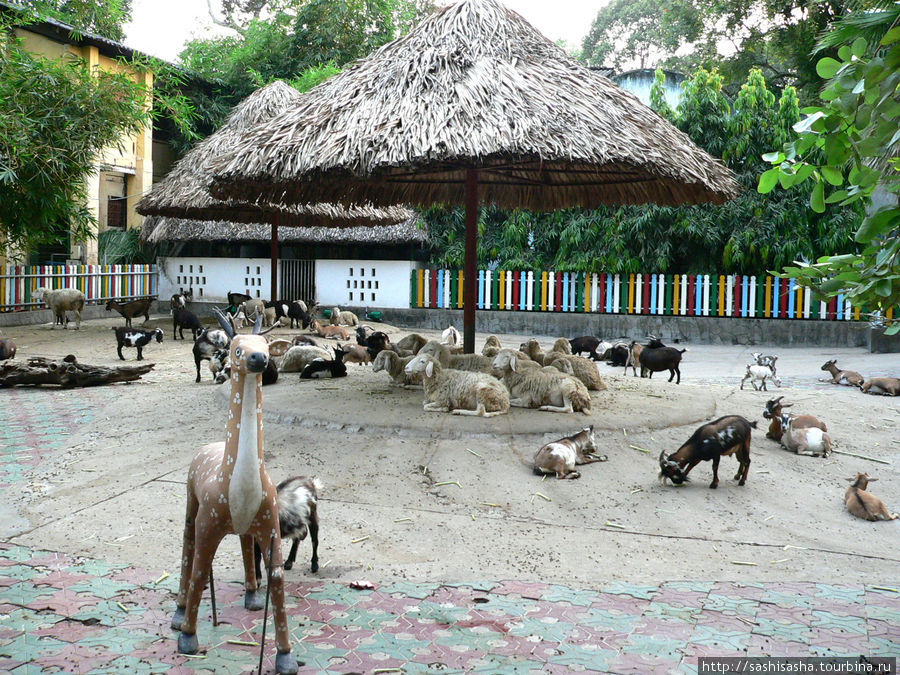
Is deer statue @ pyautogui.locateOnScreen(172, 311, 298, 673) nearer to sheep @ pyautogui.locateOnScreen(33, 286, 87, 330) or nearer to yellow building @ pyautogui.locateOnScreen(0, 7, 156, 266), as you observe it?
sheep @ pyautogui.locateOnScreen(33, 286, 87, 330)

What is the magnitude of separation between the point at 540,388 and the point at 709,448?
2131mm

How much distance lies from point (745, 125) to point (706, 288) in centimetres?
368

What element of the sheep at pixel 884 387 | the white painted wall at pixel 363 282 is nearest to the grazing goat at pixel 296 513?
the sheep at pixel 884 387

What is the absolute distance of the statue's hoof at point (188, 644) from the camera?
142 inches

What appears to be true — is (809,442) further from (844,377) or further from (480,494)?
(844,377)

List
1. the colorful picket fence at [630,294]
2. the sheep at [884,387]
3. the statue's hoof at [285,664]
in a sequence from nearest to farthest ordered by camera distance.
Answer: the statue's hoof at [285,664], the sheep at [884,387], the colorful picket fence at [630,294]

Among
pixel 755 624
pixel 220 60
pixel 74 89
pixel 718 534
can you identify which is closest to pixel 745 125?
pixel 74 89

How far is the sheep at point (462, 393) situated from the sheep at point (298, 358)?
336 centimetres

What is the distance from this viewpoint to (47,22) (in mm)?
18219

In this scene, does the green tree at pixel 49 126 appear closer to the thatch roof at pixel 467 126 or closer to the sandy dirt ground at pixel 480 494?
the sandy dirt ground at pixel 480 494

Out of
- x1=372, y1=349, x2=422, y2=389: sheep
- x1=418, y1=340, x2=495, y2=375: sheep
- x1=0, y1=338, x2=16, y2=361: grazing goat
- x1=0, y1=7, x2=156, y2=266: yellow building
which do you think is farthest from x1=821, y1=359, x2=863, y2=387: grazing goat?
x1=0, y1=7, x2=156, y2=266: yellow building

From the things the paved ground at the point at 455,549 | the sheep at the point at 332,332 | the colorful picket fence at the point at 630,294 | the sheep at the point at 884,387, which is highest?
the colorful picket fence at the point at 630,294

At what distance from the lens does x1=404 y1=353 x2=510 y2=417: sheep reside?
300 inches

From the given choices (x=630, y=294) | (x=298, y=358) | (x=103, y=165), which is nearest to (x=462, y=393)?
(x=298, y=358)
